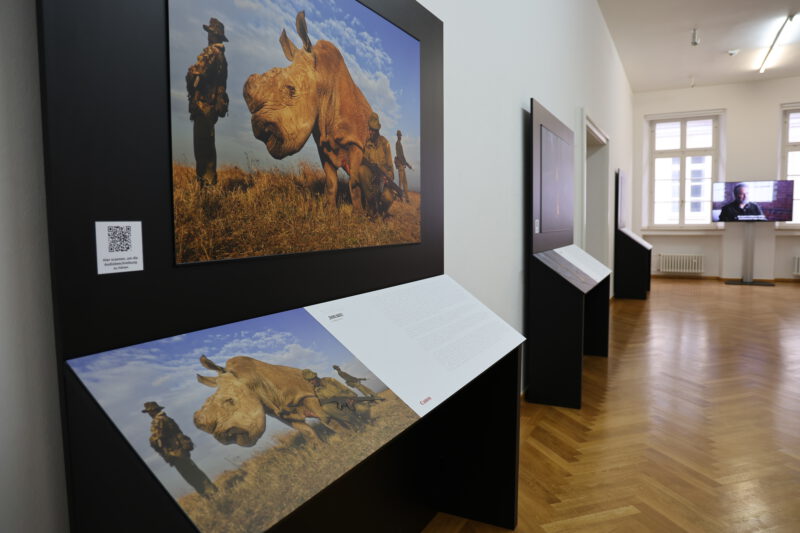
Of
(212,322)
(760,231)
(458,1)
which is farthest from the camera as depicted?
(760,231)

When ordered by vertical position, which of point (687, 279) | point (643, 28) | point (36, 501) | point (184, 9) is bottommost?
point (687, 279)

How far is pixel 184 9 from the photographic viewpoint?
1120mm

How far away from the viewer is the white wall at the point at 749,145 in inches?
432

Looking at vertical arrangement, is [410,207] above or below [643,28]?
below

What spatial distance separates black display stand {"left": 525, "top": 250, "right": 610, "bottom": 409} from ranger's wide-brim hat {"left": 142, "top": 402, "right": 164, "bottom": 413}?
3.23m

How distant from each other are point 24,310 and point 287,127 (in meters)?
0.77

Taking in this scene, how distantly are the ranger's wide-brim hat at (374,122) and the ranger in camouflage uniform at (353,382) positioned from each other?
953 mm

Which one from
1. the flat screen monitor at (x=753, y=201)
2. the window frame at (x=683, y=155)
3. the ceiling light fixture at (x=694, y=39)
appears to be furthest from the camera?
the window frame at (x=683, y=155)

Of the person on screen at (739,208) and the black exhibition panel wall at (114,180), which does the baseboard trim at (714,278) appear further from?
the black exhibition panel wall at (114,180)

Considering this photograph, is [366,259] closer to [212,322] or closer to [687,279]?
[212,322]

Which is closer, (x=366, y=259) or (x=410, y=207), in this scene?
(x=366, y=259)

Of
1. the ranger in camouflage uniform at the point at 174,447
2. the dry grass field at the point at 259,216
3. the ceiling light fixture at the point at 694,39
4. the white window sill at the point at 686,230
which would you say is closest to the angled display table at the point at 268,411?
the ranger in camouflage uniform at the point at 174,447

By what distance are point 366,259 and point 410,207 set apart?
1.28 feet

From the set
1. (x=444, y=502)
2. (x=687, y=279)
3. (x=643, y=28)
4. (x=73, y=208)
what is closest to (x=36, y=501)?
(x=73, y=208)
